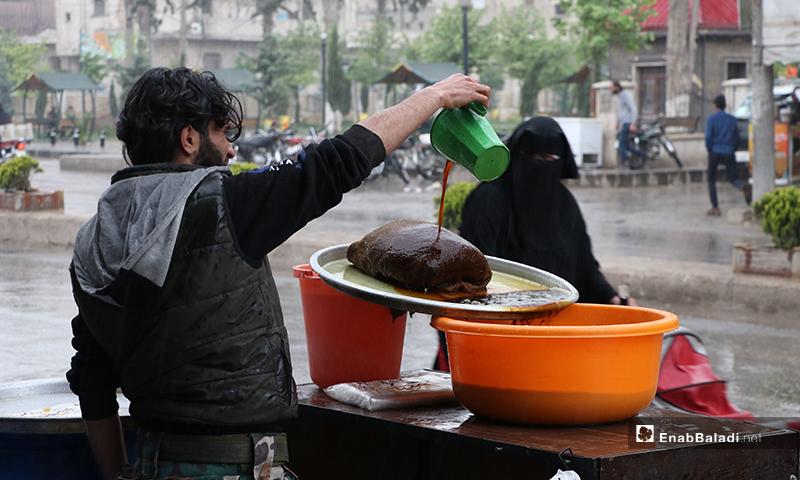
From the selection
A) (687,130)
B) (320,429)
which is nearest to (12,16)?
(687,130)

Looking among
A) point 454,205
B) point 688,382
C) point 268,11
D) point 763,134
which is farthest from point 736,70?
point 688,382

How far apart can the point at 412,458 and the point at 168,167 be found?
1.32 m

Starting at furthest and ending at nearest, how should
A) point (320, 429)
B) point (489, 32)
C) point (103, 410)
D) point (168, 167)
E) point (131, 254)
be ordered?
point (489, 32)
point (320, 429)
point (103, 410)
point (168, 167)
point (131, 254)

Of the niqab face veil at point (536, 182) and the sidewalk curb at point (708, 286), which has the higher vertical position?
the niqab face veil at point (536, 182)

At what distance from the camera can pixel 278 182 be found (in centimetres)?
180

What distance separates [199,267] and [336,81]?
42.2 metres

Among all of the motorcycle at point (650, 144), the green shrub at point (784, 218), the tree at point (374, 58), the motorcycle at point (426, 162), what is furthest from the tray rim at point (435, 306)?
the tree at point (374, 58)

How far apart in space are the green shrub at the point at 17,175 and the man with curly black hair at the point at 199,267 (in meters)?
11.6

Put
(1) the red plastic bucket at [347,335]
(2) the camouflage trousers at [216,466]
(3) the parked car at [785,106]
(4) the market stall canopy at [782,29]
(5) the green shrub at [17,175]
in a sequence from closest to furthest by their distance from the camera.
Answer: (2) the camouflage trousers at [216,466]
(1) the red plastic bucket at [347,335]
(4) the market stall canopy at [782,29]
(5) the green shrub at [17,175]
(3) the parked car at [785,106]

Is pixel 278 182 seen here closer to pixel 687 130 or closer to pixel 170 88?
pixel 170 88

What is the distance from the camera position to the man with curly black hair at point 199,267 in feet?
5.91

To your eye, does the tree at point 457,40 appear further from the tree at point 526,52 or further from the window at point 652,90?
the window at point 652,90

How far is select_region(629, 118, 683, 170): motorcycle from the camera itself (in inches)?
851

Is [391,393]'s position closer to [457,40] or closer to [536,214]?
[536,214]
